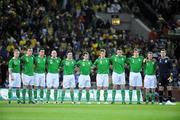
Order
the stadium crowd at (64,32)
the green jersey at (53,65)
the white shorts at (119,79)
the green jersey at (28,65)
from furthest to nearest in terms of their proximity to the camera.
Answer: the stadium crowd at (64,32) < the green jersey at (53,65) < the white shorts at (119,79) < the green jersey at (28,65)

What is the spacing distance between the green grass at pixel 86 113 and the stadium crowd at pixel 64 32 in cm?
762

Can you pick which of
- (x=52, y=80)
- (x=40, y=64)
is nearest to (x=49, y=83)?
(x=52, y=80)

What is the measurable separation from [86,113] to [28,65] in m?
6.24

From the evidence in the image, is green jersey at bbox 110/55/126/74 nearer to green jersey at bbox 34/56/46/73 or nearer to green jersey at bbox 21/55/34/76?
green jersey at bbox 34/56/46/73

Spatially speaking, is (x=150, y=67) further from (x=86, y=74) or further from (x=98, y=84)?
(x=86, y=74)

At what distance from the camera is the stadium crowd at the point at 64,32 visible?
32312 millimetres

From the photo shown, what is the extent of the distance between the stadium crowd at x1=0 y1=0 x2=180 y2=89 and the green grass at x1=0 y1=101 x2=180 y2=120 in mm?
7615

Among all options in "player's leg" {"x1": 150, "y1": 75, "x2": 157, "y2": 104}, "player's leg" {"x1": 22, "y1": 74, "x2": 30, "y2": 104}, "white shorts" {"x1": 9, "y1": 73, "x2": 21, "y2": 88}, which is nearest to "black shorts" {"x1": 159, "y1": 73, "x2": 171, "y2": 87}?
"player's leg" {"x1": 150, "y1": 75, "x2": 157, "y2": 104}

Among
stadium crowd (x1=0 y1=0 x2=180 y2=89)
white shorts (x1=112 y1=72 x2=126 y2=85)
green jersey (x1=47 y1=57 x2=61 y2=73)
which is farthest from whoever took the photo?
stadium crowd (x1=0 y1=0 x2=180 y2=89)

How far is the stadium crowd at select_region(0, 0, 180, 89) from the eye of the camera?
106ft

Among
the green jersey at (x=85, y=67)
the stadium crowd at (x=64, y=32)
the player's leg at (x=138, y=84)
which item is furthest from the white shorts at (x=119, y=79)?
the stadium crowd at (x=64, y=32)

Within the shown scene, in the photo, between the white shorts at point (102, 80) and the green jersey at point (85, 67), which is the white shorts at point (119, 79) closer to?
the white shorts at point (102, 80)

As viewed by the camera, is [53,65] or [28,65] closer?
[28,65]

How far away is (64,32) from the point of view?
3444 cm
